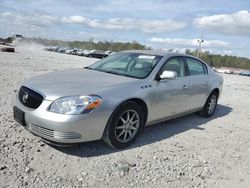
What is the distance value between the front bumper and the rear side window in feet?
8.72

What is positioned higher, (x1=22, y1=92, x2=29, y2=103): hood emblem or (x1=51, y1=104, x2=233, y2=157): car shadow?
(x1=22, y1=92, x2=29, y2=103): hood emblem

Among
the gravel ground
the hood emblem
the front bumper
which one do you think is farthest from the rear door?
the hood emblem

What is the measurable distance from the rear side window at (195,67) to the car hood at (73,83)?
1830 millimetres

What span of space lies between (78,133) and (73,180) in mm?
595

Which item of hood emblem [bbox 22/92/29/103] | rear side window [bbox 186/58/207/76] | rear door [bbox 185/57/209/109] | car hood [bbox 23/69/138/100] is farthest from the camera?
rear side window [bbox 186/58/207/76]

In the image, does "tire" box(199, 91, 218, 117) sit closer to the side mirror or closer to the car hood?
the side mirror

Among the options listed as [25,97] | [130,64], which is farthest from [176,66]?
[25,97]

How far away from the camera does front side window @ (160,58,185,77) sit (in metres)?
4.71

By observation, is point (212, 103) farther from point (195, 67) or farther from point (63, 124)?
point (63, 124)

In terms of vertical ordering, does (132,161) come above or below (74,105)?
below

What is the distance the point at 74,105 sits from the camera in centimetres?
331

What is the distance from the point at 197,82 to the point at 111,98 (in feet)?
8.46

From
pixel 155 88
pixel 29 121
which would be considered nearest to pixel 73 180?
pixel 29 121

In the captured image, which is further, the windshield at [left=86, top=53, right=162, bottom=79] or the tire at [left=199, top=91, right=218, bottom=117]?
the tire at [left=199, top=91, right=218, bottom=117]
